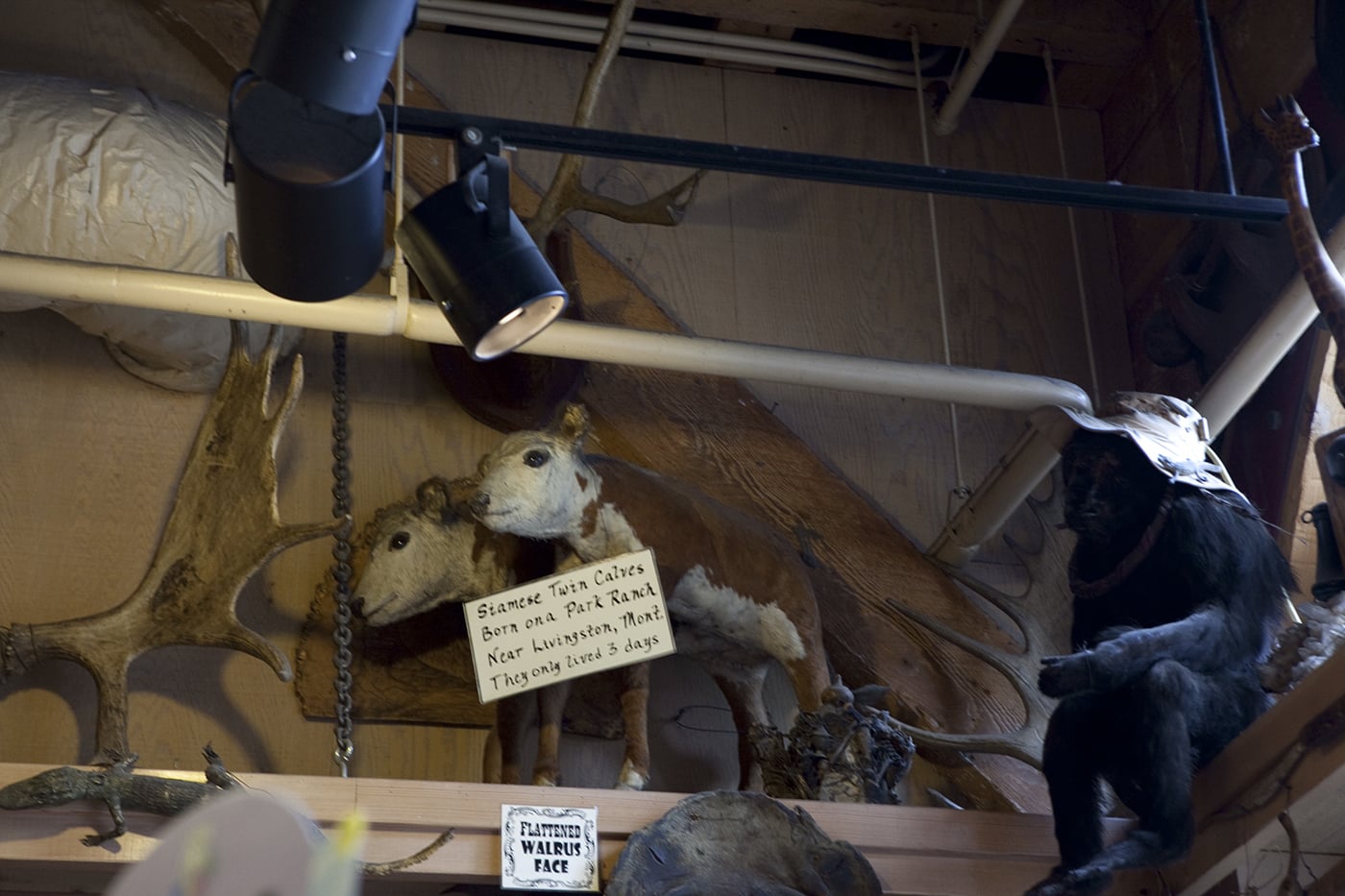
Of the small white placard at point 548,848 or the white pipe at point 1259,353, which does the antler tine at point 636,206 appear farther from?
the small white placard at point 548,848

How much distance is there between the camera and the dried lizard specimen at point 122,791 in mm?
1566

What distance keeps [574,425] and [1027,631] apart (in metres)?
0.71

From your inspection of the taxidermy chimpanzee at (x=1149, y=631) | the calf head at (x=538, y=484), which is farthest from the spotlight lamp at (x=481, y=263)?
the taxidermy chimpanzee at (x=1149, y=631)

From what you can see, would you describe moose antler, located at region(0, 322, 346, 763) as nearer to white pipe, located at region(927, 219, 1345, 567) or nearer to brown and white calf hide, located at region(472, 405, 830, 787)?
brown and white calf hide, located at region(472, 405, 830, 787)

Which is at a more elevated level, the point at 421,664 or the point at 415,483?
the point at 415,483

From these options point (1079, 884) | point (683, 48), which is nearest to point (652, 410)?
point (683, 48)

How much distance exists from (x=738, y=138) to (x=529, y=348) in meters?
0.85

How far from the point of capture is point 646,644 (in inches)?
74.9

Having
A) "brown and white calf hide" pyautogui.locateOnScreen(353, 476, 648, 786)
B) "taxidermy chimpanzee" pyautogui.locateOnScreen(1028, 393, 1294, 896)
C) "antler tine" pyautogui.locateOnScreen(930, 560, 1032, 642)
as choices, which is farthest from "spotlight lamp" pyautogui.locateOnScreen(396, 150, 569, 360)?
"antler tine" pyautogui.locateOnScreen(930, 560, 1032, 642)

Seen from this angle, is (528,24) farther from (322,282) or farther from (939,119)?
(322,282)

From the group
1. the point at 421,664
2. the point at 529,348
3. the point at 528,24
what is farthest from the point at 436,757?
the point at 528,24

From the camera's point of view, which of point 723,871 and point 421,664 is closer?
point 723,871

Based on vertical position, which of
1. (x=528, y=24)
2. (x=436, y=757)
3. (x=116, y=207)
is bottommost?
(x=436, y=757)

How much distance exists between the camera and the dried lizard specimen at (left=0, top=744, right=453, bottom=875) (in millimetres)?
1566
